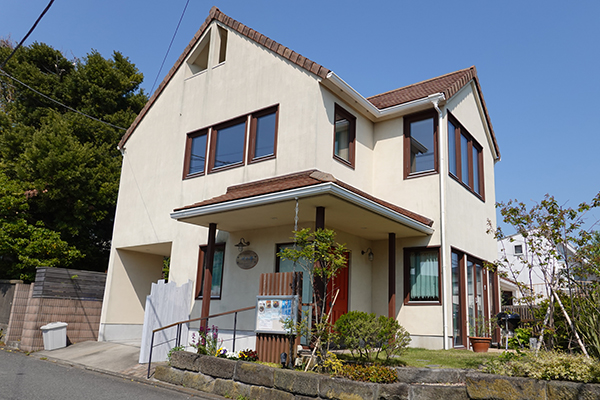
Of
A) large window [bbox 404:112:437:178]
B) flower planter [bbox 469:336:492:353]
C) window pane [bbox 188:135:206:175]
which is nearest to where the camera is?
flower planter [bbox 469:336:492:353]

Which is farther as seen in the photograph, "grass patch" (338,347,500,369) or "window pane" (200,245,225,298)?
"window pane" (200,245,225,298)

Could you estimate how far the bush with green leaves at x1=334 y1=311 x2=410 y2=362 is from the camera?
26.2 feet

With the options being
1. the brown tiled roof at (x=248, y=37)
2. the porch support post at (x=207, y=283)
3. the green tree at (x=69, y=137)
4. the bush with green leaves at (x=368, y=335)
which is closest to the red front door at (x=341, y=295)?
the bush with green leaves at (x=368, y=335)

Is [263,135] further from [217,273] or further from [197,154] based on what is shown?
[217,273]

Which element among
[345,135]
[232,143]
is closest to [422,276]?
[345,135]

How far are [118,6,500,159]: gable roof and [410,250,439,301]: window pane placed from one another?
3.90 metres

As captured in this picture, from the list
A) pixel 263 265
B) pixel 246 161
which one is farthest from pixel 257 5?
pixel 263 265

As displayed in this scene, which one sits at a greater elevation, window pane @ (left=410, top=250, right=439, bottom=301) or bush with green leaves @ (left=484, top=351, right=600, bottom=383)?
window pane @ (left=410, top=250, right=439, bottom=301)

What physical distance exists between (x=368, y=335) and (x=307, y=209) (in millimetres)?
2749

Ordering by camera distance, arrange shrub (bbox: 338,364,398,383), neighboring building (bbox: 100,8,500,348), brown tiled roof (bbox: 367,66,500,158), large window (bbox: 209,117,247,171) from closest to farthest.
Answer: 1. shrub (bbox: 338,364,398,383)
2. neighboring building (bbox: 100,8,500,348)
3. brown tiled roof (bbox: 367,66,500,158)
4. large window (bbox: 209,117,247,171)

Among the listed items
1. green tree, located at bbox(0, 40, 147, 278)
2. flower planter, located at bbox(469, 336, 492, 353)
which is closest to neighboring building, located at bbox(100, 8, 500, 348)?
flower planter, located at bbox(469, 336, 492, 353)

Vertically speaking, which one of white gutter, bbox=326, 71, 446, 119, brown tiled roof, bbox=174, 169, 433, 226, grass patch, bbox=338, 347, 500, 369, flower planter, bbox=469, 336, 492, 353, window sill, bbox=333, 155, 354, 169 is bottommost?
grass patch, bbox=338, 347, 500, 369

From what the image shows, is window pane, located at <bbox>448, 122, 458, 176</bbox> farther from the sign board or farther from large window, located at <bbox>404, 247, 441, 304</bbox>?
the sign board

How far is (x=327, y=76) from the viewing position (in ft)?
36.7
